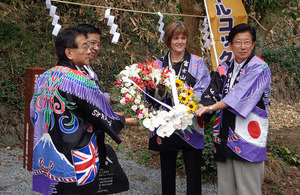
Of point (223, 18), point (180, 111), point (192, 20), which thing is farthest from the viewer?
point (192, 20)

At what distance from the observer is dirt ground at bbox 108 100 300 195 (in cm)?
504

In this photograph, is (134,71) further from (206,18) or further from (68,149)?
(206,18)

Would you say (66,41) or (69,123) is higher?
(66,41)

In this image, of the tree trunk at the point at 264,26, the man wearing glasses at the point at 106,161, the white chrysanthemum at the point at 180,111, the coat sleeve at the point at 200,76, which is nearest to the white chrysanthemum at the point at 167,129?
the white chrysanthemum at the point at 180,111

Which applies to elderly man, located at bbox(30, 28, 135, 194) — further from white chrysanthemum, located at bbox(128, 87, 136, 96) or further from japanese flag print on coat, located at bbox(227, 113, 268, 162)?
japanese flag print on coat, located at bbox(227, 113, 268, 162)

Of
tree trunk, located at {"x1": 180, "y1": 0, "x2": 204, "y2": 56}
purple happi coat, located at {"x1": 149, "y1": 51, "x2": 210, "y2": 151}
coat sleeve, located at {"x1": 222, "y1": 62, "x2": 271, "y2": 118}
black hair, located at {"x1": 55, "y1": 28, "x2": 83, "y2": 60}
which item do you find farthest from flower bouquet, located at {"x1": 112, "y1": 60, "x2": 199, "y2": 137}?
tree trunk, located at {"x1": 180, "y1": 0, "x2": 204, "y2": 56}

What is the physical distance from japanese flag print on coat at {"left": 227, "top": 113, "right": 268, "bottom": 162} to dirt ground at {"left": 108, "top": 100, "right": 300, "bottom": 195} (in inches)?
76.1

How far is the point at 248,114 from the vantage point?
3105mm

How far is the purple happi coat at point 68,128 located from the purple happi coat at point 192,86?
1041mm

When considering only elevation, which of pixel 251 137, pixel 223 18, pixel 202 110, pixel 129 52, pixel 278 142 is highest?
pixel 223 18

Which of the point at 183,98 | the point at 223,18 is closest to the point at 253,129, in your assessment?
the point at 183,98

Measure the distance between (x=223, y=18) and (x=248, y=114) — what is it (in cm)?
197

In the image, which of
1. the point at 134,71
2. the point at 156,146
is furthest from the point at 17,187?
the point at 134,71

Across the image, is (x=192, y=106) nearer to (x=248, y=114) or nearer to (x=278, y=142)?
(x=248, y=114)
